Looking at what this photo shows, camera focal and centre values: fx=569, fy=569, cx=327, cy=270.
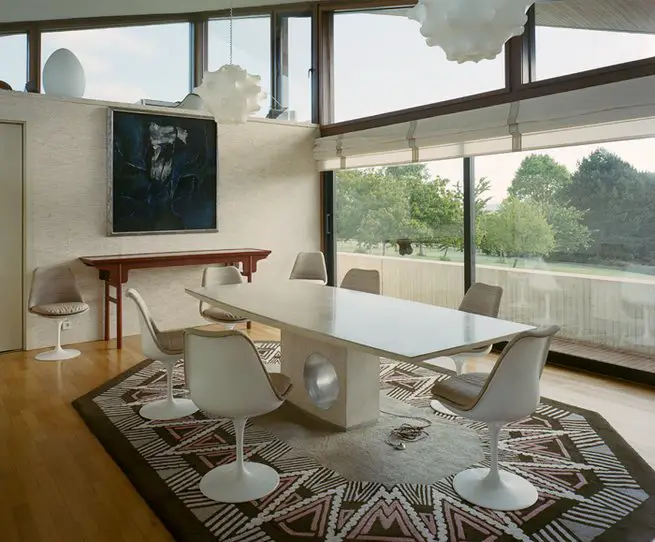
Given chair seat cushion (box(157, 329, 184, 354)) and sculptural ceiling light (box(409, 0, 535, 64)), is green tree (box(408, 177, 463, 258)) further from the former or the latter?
sculptural ceiling light (box(409, 0, 535, 64))

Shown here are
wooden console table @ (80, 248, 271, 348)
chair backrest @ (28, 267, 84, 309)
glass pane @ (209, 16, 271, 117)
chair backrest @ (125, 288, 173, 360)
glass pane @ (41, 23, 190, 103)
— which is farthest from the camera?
glass pane @ (209, 16, 271, 117)

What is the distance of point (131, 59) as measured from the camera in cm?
610

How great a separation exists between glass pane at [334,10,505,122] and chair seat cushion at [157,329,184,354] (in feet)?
11.3

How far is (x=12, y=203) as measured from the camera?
5.10m

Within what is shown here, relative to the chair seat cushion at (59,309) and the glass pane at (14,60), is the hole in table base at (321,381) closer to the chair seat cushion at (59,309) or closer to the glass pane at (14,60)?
the chair seat cushion at (59,309)

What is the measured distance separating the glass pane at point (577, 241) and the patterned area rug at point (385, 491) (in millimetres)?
1160

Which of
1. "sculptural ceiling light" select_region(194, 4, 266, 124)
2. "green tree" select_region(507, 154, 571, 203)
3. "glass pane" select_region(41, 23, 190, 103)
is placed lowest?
"green tree" select_region(507, 154, 571, 203)

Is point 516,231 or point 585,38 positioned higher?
point 585,38

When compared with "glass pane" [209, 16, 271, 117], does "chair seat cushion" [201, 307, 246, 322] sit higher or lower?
lower

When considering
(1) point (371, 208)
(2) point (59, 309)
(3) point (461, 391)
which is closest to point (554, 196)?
(1) point (371, 208)

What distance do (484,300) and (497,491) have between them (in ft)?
4.49

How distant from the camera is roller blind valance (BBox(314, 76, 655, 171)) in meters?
3.97

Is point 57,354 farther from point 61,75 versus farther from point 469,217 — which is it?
point 469,217

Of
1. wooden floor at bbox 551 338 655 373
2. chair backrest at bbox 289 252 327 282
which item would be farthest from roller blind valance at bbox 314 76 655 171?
wooden floor at bbox 551 338 655 373
